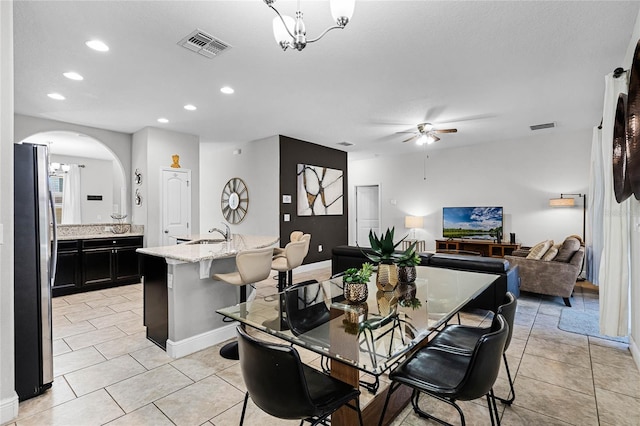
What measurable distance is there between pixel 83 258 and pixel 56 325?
1.67m

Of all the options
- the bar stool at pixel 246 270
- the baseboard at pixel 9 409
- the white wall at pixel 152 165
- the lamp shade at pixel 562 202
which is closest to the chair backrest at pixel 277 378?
the bar stool at pixel 246 270

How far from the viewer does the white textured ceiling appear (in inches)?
92.5

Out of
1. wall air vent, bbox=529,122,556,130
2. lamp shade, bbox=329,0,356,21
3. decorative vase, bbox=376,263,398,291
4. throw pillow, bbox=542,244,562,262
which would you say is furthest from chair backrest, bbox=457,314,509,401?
wall air vent, bbox=529,122,556,130

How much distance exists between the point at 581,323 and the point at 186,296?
4.23 m

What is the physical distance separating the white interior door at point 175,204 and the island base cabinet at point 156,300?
8.90ft

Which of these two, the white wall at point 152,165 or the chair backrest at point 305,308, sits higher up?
the white wall at point 152,165

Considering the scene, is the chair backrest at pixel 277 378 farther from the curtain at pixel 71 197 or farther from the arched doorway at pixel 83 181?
the curtain at pixel 71 197

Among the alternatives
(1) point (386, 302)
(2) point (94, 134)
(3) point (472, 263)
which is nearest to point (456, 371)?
(1) point (386, 302)

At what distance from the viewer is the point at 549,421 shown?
190 cm

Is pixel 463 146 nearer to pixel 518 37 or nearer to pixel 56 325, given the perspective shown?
pixel 518 37

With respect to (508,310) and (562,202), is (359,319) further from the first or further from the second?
(562,202)

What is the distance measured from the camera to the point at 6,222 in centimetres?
189

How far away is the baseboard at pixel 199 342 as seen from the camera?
2.73 meters

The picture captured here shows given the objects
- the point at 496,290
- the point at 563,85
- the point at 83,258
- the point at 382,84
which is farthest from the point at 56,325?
the point at 563,85
